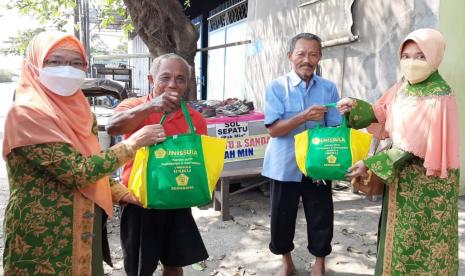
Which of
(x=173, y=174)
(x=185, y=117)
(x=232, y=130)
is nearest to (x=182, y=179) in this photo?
(x=173, y=174)

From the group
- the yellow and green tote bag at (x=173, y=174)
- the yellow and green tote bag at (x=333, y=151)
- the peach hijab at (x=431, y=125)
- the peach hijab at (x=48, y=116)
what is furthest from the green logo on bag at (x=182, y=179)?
the peach hijab at (x=431, y=125)

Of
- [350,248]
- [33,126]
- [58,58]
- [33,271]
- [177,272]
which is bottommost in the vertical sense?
[350,248]

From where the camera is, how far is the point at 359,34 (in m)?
5.37

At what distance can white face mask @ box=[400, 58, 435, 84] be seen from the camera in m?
2.12

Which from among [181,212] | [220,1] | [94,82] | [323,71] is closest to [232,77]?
[220,1]

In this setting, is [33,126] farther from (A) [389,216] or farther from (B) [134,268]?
(A) [389,216]

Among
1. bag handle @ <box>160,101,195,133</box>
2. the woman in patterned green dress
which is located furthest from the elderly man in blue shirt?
the woman in patterned green dress

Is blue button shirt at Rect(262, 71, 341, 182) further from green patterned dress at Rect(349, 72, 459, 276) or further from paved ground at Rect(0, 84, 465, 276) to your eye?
paved ground at Rect(0, 84, 465, 276)

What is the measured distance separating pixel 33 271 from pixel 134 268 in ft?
2.05

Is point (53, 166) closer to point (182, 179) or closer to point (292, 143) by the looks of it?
point (182, 179)

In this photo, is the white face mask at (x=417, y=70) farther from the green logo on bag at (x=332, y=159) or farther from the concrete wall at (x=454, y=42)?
the concrete wall at (x=454, y=42)

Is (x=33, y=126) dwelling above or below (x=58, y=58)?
below

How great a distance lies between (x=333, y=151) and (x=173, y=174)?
1.01 meters

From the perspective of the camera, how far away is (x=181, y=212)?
233 centimetres
